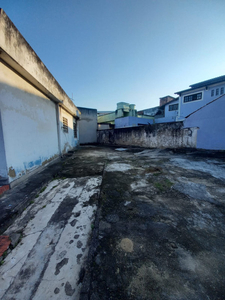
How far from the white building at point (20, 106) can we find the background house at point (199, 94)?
17.1 meters

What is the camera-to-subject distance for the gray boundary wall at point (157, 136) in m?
7.16

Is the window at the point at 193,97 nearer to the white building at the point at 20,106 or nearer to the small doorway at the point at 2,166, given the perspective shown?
the white building at the point at 20,106

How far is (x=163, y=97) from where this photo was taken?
74.5ft

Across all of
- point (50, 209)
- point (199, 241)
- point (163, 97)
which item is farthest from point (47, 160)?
point (163, 97)

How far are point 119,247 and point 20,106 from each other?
11.2 ft

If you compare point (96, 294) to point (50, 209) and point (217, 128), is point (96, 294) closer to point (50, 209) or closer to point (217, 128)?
point (50, 209)

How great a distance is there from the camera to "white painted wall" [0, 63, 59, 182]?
2345mm

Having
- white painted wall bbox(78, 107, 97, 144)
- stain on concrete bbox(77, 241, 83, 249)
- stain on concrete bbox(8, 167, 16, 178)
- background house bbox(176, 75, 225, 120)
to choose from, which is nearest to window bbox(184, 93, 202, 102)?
background house bbox(176, 75, 225, 120)

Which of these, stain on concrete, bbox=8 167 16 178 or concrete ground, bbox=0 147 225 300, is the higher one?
stain on concrete, bbox=8 167 16 178

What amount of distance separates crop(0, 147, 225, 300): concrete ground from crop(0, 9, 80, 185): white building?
98cm

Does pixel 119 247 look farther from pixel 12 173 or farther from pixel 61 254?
pixel 12 173

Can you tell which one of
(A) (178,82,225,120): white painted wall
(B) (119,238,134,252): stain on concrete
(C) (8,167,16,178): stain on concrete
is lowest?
(B) (119,238,134,252): stain on concrete

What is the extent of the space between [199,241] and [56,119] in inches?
229

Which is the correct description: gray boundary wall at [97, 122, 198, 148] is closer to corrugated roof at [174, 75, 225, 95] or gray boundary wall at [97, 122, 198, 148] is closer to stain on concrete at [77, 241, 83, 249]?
stain on concrete at [77, 241, 83, 249]
